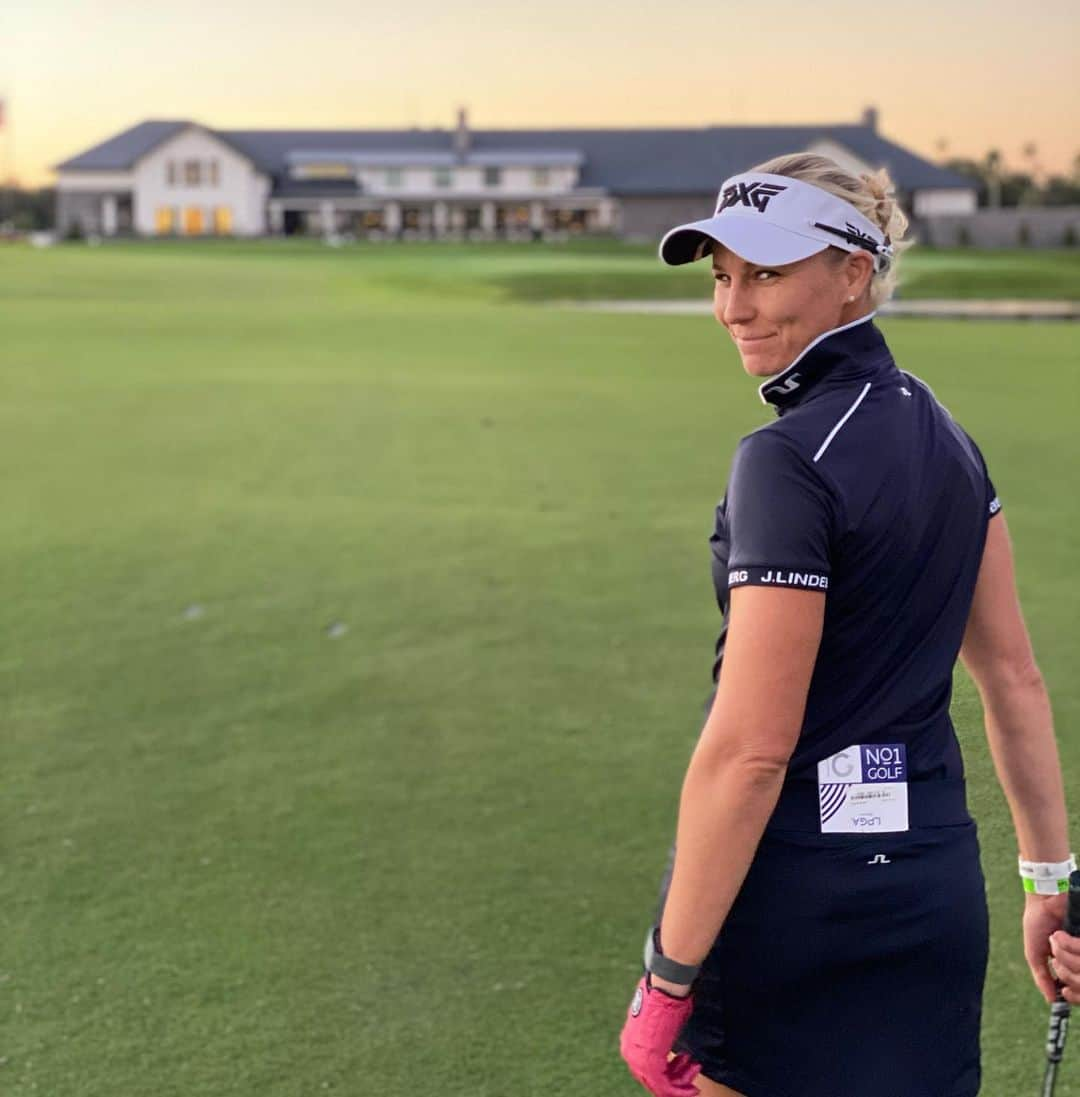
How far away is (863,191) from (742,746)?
0.81 meters

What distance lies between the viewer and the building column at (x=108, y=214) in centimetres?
9912

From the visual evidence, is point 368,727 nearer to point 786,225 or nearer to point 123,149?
point 786,225

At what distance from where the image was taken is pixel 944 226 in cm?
7444

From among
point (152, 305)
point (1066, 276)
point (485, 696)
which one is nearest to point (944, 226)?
point (1066, 276)

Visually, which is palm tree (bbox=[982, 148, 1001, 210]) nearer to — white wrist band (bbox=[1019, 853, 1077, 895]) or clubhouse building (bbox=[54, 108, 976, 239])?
clubhouse building (bbox=[54, 108, 976, 239])

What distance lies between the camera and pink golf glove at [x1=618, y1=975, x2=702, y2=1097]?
2137 mm

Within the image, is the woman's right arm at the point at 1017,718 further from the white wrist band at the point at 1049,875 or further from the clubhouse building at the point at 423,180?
the clubhouse building at the point at 423,180

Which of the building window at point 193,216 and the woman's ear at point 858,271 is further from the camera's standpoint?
the building window at point 193,216

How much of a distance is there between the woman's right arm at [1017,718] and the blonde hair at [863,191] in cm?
39

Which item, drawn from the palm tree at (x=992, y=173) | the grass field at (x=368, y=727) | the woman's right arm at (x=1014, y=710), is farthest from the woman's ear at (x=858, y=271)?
the palm tree at (x=992, y=173)

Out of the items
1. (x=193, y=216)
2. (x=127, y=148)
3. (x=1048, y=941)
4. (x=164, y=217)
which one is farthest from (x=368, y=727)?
(x=127, y=148)

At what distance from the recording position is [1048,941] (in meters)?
2.49

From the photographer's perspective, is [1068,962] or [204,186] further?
[204,186]

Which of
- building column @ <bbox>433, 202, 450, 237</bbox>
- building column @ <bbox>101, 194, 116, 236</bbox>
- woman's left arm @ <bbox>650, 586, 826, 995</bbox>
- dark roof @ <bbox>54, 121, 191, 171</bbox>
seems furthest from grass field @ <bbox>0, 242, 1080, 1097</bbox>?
dark roof @ <bbox>54, 121, 191, 171</bbox>
